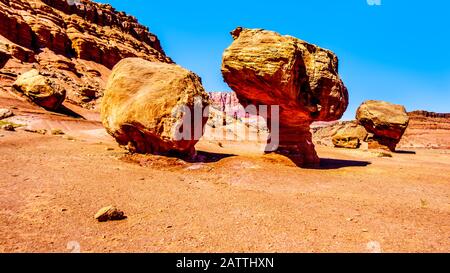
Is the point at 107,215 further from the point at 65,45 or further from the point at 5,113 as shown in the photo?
the point at 65,45

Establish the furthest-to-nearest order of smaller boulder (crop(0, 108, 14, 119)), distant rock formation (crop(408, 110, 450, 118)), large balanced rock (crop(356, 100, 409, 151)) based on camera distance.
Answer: distant rock formation (crop(408, 110, 450, 118)), large balanced rock (crop(356, 100, 409, 151)), smaller boulder (crop(0, 108, 14, 119))

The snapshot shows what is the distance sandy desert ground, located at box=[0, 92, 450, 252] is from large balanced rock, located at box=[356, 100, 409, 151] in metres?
14.7

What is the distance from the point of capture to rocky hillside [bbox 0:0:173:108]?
3809cm

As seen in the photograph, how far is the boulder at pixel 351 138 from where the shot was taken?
1023 inches

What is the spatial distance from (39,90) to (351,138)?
28.4 metres

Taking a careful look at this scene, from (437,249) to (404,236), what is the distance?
A: 51 centimetres

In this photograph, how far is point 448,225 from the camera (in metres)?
5.42

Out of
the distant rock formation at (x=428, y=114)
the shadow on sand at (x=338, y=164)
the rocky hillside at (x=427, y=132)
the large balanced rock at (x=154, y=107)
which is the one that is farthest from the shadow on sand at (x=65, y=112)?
the distant rock formation at (x=428, y=114)

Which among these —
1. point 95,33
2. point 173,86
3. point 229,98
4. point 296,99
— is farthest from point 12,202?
point 229,98

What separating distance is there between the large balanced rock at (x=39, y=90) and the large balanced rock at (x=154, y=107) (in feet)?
52.1

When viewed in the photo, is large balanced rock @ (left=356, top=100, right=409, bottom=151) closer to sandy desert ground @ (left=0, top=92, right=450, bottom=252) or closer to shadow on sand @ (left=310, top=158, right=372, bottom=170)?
shadow on sand @ (left=310, top=158, right=372, bottom=170)
